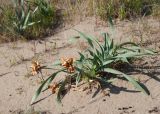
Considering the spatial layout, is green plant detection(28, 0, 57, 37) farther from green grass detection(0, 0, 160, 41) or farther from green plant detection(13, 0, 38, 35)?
green plant detection(13, 0, 38, 35)

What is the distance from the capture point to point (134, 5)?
19.4 feet

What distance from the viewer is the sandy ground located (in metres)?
4.37

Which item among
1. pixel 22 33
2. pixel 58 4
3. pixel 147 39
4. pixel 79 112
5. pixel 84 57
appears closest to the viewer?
pixel 79 112

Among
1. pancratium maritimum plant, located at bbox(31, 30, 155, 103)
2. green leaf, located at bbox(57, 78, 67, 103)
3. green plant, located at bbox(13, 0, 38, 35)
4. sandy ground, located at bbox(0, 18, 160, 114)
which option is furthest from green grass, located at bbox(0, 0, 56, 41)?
green leaf, located at bbox(57, 78, 67, 103)

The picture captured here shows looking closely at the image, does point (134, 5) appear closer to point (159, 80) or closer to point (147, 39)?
point (147, 39)

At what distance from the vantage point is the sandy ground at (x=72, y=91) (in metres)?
4.37

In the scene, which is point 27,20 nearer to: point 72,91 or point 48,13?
point 48,13

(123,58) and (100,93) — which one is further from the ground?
(123,58)

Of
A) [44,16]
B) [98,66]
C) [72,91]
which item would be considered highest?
[44,16]

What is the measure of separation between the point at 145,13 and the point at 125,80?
160 cm

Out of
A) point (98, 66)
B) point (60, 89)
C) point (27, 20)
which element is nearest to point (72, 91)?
point (60, 89)

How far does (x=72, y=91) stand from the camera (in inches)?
182

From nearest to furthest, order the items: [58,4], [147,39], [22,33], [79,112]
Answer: [79,112] < [147,39] < [22,33] < [58,4]

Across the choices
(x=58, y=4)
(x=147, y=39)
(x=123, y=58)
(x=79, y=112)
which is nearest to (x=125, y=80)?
(x=123, y=58)
